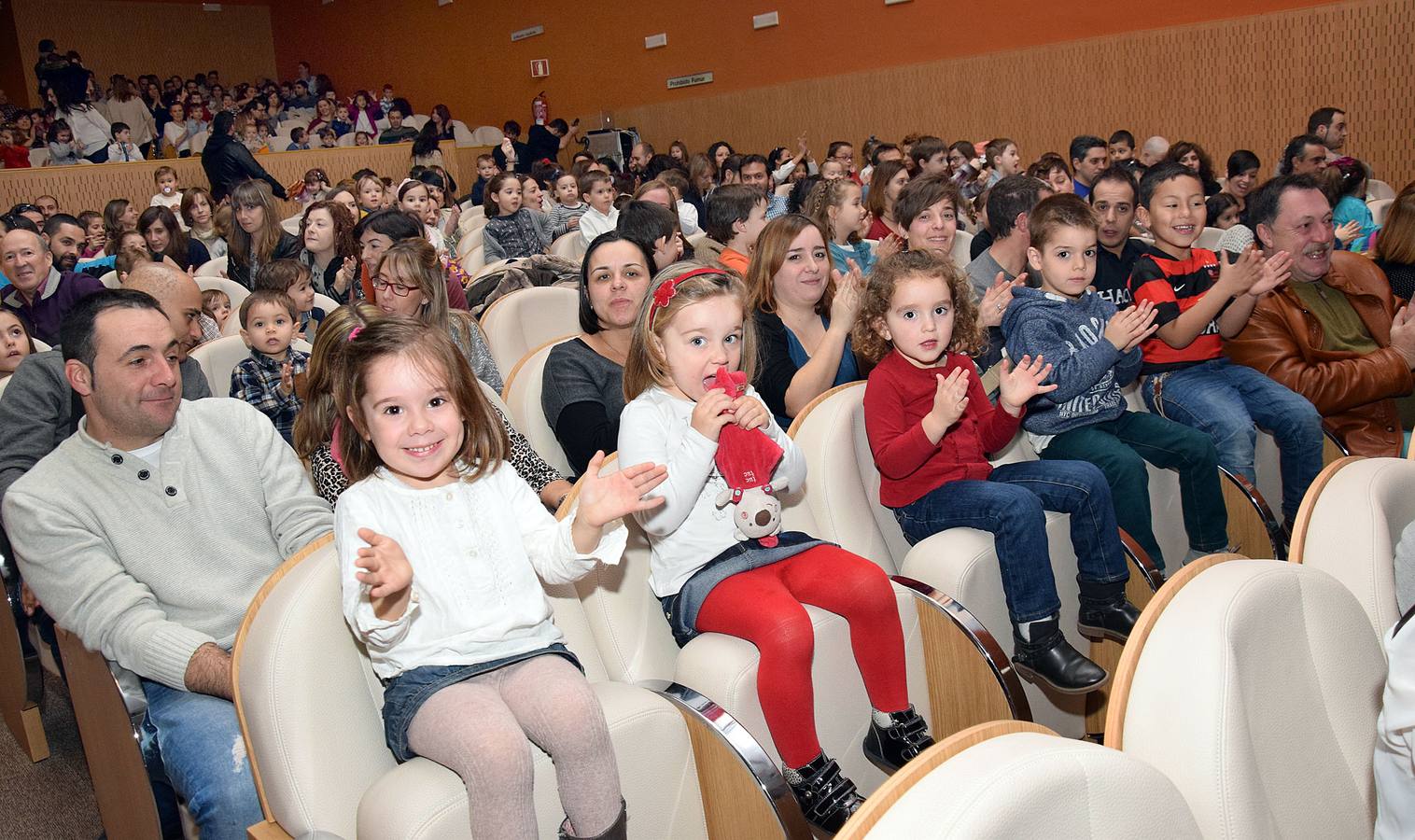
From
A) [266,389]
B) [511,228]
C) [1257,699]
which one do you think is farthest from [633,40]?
[1257,699]

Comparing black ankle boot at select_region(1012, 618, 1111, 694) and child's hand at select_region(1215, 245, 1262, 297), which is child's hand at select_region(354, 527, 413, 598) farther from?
child's hand at select_region(1215, 245, 1262, 297)

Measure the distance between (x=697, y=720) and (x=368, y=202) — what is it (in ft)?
19.0

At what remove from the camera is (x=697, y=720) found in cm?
163

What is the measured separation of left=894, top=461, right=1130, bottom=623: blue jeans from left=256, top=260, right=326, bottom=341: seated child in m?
2.35

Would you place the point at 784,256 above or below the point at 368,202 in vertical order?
below

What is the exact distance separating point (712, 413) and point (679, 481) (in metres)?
0.14

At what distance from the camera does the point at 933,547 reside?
212 cm

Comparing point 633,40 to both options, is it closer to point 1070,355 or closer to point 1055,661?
point 1070,355

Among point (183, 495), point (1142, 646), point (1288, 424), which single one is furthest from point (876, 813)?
point (1288, 424)

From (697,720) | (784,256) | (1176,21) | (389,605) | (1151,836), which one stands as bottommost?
(697,720)

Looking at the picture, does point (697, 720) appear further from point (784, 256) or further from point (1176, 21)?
point (1176, 21)

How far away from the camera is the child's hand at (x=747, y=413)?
1.89 meters

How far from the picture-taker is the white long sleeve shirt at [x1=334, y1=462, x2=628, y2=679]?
1639mm

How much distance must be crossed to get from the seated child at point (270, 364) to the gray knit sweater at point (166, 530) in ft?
2.89
